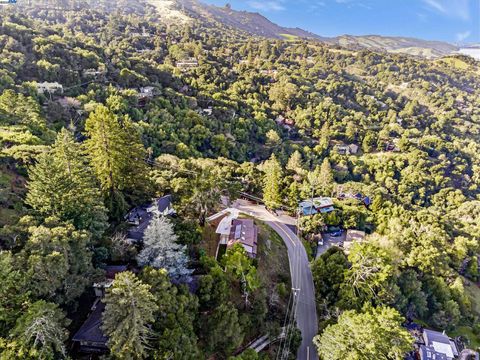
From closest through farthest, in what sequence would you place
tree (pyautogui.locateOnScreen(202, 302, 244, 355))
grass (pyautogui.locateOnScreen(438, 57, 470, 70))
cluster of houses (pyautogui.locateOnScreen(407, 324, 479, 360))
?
tree (pyautogui.locateOnScreen(202, 302, 244, 355)) → cluster of houses (pyautogui.locateOnScreen(407, 324, 479, 360)) → grass (pyautogui.locateOnScreen(438, 57, 470, 70))

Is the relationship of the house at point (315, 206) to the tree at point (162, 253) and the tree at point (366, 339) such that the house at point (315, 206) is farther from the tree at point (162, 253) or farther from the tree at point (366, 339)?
the tree at point (162, 253)

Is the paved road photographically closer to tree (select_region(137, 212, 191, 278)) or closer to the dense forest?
the dense forest

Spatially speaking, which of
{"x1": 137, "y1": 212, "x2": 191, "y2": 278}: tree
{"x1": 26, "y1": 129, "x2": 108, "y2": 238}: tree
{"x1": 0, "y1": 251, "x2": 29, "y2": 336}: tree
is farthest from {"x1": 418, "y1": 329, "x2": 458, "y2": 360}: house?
{"x1": 0, "y1": 251, "x2": 29, "y2": 336}: tree

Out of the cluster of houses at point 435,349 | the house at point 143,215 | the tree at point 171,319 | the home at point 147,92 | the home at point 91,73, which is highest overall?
the home at point 91,73

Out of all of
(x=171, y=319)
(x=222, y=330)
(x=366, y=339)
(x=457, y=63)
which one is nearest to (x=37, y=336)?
(x=171, y=319)

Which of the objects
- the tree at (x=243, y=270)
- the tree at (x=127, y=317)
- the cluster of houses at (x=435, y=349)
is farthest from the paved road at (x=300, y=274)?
the tree at (x=127, y=317)

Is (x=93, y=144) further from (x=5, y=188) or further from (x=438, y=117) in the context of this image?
(x=438, y=117)
